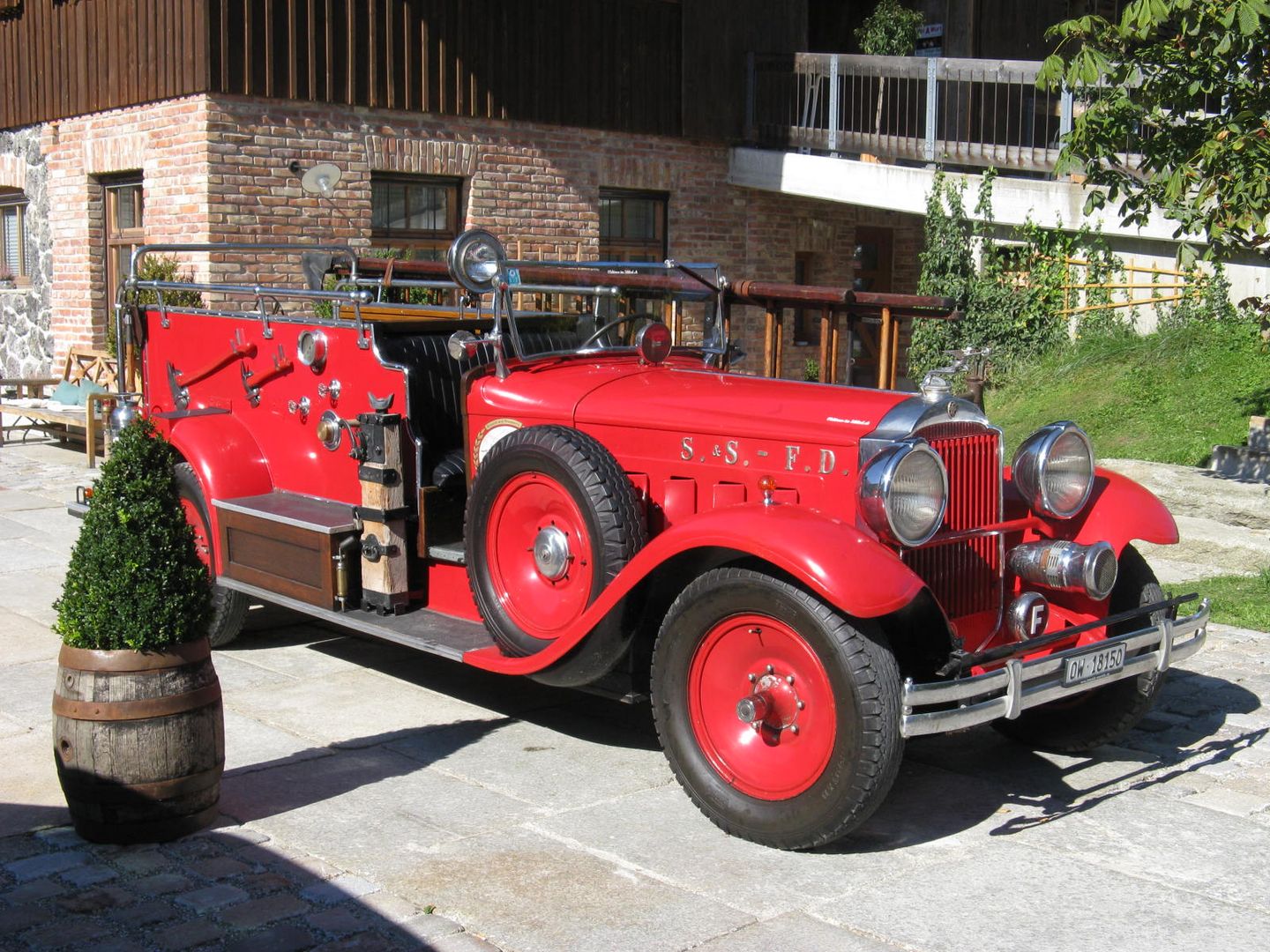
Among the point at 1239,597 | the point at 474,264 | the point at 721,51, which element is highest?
the point at 721,51

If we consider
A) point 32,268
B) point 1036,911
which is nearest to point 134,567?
point 1036,911

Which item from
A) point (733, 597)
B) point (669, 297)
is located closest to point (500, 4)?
point (669, 297)

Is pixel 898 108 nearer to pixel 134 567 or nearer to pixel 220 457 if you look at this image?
pixel 220 457

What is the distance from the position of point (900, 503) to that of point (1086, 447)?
3.51 feet

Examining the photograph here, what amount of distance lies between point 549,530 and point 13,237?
1266 centimetres

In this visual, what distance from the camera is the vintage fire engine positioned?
14.0 ft

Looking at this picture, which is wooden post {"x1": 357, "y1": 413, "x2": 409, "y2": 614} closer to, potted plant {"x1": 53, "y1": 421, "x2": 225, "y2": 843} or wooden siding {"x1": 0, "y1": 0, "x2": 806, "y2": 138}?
potted plant {"x1": 53, "y1": 421, "x2": 225, "y2": 843}

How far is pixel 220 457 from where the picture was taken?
6.53 m

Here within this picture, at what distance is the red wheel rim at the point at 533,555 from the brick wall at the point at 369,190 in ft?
21.7

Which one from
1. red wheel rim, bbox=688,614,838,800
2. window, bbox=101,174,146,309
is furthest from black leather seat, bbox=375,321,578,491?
window, bbox=101,174,146,309

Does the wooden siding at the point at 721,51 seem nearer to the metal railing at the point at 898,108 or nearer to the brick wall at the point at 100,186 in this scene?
the metal railing at the point at 898,108

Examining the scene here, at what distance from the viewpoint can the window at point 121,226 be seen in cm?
1330

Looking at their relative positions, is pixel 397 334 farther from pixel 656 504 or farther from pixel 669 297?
pixel 656 504

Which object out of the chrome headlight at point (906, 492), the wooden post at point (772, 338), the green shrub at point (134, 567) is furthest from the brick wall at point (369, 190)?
the chrome headlight at point (906, 492)
